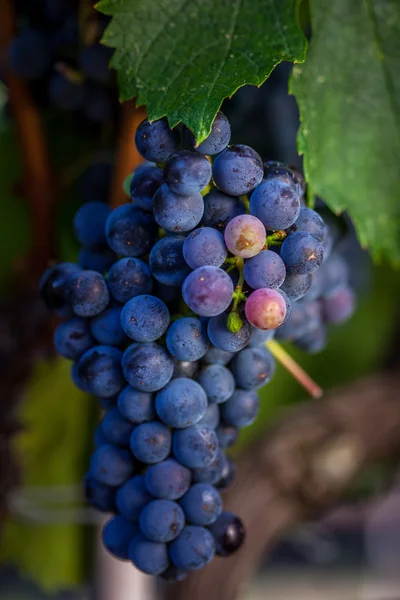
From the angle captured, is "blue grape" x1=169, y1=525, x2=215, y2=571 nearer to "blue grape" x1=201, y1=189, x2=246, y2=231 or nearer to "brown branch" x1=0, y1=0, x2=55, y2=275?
"blue grape" x1=201, y1=189, x2=246, y2=231

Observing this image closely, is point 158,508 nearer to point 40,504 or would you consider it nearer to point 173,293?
point 173,293

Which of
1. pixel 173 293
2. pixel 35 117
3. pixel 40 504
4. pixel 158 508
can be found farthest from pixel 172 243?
pixel 40 504

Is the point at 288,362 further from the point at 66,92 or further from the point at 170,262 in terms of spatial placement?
the point at 66,92

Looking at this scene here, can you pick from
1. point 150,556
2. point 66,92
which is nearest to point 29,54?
point 66,92

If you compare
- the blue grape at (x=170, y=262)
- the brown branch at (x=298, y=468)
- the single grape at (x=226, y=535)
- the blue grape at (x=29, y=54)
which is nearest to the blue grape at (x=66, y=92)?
the blue grape at (x=29, y=54)

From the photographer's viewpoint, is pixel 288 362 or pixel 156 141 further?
pixel 288 362

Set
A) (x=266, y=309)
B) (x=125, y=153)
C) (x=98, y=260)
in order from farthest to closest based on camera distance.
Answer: (x=125, y=153)
(x=98, y=260)
(x=266, y=309)
